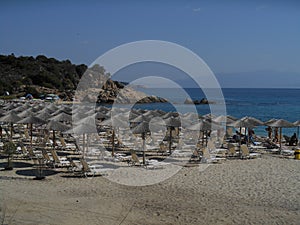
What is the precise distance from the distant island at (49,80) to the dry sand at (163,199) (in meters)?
39.5

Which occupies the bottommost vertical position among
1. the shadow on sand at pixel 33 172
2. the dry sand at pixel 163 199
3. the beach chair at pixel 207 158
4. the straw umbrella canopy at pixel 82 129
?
the dry sand at pixel 163 199

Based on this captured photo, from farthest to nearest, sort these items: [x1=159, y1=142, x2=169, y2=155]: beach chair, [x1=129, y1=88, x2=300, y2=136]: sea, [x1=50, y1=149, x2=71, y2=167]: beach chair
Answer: [x1=129, y1=88, x2=300, y2=136]: sea, [x1=159, y1=142, x2=169, y2=155]: beach chair, [x1=50, y1=149, x2=71, y2=167]: beach chair

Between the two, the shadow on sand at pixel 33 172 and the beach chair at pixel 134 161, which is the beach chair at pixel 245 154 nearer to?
the beach chair at pixel 134 161

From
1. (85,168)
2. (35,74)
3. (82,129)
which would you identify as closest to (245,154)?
(82,129)

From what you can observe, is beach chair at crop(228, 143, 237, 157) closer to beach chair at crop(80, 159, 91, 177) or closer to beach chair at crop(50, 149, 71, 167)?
beach chair at crop(80, 159, 91, 177)

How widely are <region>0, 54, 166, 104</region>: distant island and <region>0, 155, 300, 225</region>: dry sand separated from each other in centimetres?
3950

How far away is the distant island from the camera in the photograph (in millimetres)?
53062

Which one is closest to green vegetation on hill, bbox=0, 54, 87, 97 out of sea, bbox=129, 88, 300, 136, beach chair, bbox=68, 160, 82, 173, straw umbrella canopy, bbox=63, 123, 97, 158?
sea, bbox=129, 88, 300, 136

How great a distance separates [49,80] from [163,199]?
176ft

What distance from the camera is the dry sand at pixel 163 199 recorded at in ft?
25.4

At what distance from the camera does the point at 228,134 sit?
2023cm

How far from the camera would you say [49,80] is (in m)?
59.8

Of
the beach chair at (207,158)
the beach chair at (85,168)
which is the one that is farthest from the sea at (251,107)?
the beach chair at (85,168)

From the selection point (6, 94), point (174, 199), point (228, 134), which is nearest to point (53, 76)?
point (6, 94)
